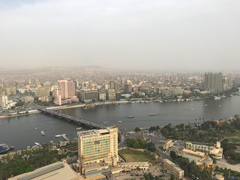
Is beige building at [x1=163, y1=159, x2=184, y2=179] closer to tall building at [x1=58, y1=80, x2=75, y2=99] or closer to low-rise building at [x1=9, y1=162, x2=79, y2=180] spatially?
low-rise building at [x1=9, y1=162, x2=79, y2=180]

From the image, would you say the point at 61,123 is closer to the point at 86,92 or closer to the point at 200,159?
the point at 86,92

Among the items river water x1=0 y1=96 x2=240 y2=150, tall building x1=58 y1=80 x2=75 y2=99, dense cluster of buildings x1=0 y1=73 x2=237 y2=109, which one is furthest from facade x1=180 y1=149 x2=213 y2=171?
tall building x1=58 y1=80 x2=75 y2=99

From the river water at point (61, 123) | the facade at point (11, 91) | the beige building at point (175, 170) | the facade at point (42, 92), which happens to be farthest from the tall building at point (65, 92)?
the beige building at point (175, 170)

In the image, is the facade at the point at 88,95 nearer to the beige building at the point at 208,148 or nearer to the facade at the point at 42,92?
the facade at the point at 42,92

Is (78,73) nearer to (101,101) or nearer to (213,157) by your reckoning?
(101,101)

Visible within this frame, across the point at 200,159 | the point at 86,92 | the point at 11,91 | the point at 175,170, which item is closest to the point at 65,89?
the point at 86,92

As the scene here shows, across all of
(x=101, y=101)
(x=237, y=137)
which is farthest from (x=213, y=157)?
(x=101, y=101)
